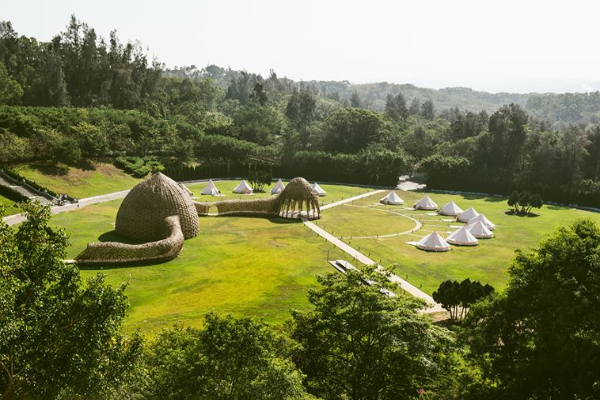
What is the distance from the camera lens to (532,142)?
94.9 meters

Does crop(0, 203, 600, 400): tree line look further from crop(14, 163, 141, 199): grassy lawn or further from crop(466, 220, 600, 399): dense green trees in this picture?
crop(14, 163, 141, 199): grassy lawn

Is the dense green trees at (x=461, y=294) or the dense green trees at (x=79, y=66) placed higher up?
the dense green trees at (x=79, y=66)

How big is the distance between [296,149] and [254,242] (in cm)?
6391

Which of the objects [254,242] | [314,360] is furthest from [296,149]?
[314,360]

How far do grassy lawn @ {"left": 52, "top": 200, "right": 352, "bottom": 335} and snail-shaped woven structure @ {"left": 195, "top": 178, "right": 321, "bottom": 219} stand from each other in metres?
2.71

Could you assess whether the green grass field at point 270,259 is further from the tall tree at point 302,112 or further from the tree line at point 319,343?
the tall tree at point 302,112

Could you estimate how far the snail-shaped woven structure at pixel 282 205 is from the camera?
59.1 meters

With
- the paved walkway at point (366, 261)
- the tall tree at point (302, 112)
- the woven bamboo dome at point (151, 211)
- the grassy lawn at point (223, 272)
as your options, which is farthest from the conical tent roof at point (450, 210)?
the tall tree at point (302, 112)

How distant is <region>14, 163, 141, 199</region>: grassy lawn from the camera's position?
218ft

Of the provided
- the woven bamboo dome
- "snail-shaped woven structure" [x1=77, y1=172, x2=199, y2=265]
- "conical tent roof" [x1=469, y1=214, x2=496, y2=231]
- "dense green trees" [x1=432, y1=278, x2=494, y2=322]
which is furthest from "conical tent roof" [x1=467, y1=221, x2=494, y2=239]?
the woven bamboo dome

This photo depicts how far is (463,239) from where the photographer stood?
51656 millimetres

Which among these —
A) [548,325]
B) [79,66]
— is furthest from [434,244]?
[79,66]

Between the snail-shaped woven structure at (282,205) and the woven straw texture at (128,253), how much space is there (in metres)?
16.8

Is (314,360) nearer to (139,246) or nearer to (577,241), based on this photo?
(577,241)
